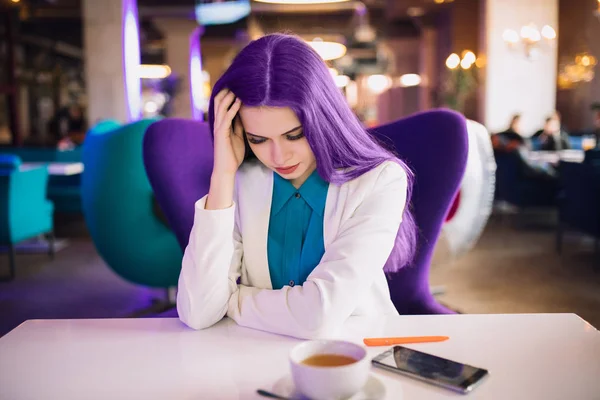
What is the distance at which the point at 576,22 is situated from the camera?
10.7m

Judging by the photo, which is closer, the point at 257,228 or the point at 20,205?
the point at 257,228

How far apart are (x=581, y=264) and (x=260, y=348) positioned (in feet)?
14.4

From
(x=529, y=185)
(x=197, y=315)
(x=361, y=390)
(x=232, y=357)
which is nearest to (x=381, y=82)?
(x=529, y=185)

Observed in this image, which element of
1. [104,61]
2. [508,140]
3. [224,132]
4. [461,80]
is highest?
[104,61]

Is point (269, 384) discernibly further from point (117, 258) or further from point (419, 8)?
point (419, 8)

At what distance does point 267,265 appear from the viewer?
4.19ft

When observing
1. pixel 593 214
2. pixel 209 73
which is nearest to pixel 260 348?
pixel 593 214

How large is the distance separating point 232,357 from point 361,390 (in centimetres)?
22

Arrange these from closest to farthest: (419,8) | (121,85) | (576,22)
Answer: (121,85) < (576,22) < (419,8)

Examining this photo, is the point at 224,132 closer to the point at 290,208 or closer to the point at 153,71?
the point at 290,208

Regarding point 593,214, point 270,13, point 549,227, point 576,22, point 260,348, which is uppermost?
point 270,13

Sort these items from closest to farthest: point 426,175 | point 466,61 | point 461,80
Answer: point 426,175, point 461,80, point 466,61

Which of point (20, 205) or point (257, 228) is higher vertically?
point (257, 228)

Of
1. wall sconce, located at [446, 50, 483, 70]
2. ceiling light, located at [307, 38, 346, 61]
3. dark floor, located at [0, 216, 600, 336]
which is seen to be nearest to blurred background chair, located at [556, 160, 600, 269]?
dark floor, located at [0, 216, 600, 336]
